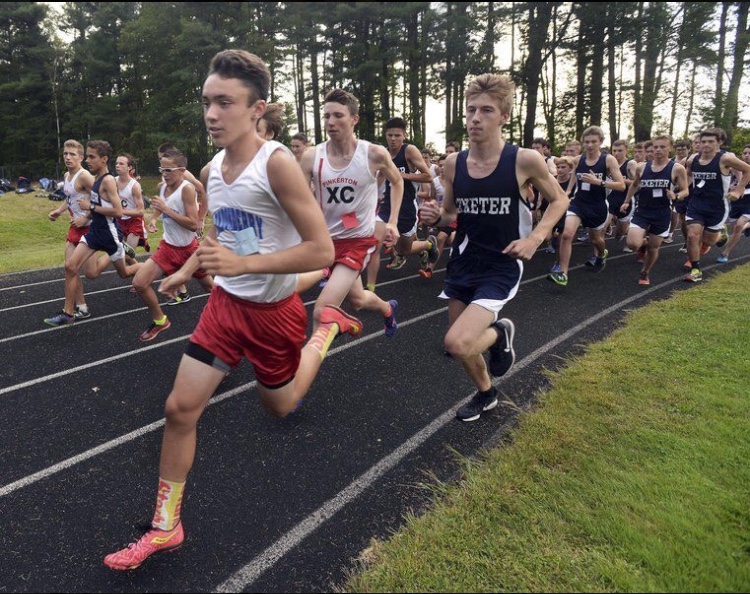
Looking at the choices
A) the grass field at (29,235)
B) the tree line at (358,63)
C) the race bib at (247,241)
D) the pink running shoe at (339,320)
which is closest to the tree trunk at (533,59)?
Answer: the tree line at (358,63)

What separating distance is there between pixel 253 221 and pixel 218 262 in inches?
17.6

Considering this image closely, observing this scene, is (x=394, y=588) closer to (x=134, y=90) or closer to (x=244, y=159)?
(x=244, y=159)

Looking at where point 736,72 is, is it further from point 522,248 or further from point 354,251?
point 522,248

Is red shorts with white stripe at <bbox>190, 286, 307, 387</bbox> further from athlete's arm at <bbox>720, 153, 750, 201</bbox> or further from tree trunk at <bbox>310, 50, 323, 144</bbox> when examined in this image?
tree trunk at <bbox>310, 50, 323, 144</bbox>

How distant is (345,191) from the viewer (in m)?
4.77

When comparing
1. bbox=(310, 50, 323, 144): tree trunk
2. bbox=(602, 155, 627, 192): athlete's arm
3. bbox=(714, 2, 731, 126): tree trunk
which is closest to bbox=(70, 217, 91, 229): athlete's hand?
bbox=(602, 155, 627, 192): athlete's arm

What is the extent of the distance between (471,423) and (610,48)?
91.9ft

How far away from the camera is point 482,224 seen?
380 cm

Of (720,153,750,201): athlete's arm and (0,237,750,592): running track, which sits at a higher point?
(720,153,750,201): athlete's arm

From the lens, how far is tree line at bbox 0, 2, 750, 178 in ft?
85.1

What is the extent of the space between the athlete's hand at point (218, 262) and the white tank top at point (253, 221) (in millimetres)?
291

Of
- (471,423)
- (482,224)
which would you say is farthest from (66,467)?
(482,224)

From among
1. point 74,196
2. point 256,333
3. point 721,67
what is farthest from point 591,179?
point 721,67

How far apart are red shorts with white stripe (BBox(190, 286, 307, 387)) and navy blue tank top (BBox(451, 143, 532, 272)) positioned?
5.37 ft
